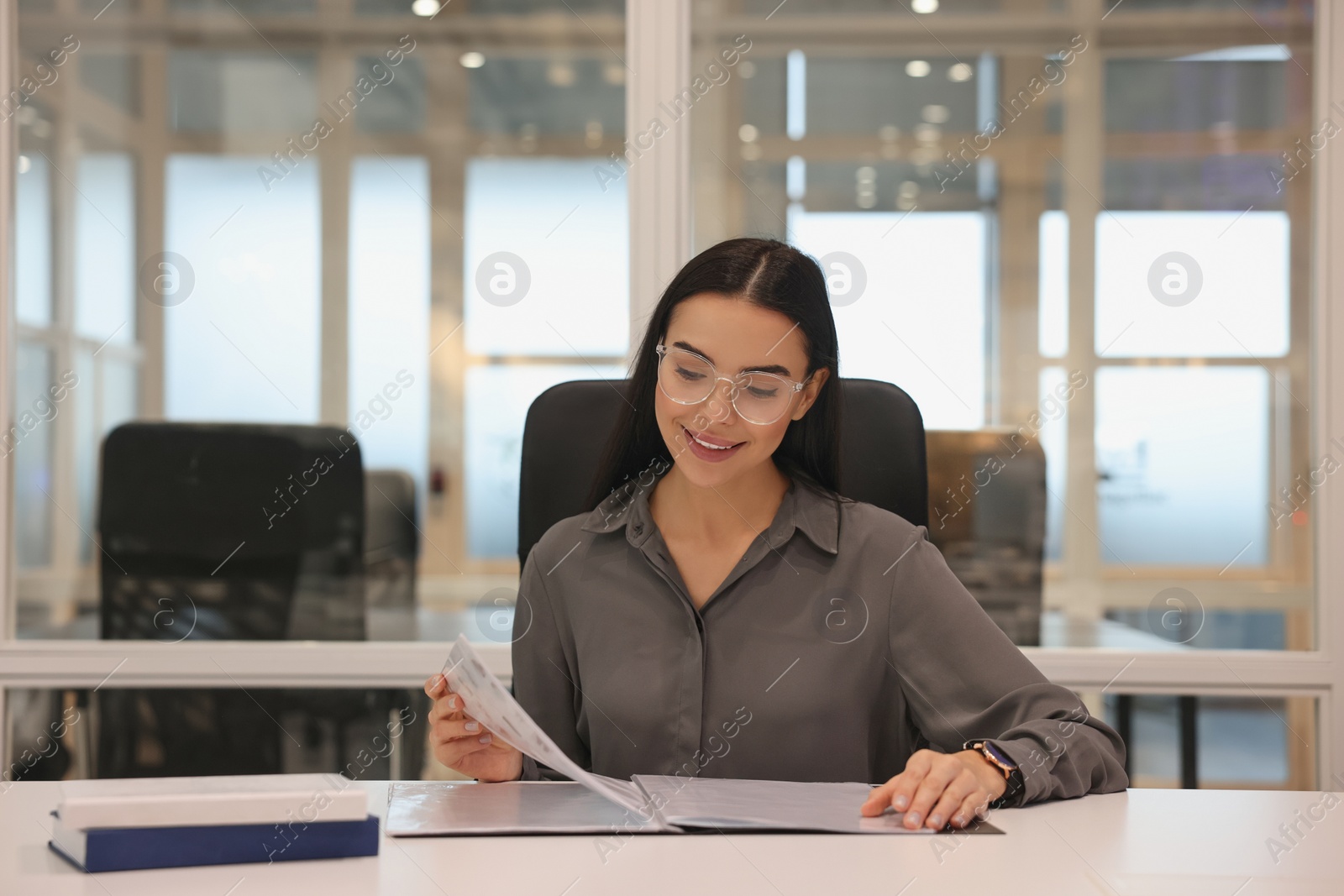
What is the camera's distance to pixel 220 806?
3.11 ft

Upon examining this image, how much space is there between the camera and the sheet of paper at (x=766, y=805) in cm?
106

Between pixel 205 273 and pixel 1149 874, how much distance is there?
7.27 ft

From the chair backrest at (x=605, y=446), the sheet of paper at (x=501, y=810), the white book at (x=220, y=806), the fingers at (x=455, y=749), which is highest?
the chair backrest at (x=605, y=446)

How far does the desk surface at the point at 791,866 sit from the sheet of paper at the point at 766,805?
0.05 ft

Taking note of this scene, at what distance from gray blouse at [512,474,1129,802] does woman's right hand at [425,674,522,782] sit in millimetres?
78

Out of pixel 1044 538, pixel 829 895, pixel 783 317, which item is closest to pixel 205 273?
pixel 783 317

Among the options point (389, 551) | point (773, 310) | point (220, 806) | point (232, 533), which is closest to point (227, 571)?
point (232, 533)

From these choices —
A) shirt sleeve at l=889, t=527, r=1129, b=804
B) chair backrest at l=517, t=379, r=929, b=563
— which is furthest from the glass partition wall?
shirt sleeve at l=889, t=527, r=1129, b=804

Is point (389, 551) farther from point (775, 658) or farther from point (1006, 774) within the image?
point (1006, 774)

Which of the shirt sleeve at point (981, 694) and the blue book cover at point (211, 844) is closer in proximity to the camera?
the blue book cover at point (211, 844)

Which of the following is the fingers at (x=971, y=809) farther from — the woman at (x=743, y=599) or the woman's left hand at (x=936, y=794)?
the woman at (x=743, y=599)

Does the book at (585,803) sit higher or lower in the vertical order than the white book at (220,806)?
lower

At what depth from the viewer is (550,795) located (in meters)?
1.22

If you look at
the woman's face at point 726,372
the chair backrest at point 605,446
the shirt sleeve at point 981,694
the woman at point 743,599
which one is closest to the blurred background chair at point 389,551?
the chair backrest at point 605,446
